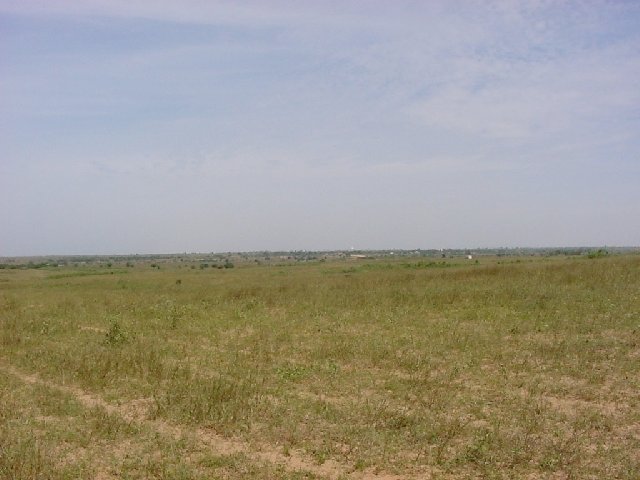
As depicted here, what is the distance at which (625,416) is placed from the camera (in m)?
8.66

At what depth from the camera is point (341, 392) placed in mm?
10828

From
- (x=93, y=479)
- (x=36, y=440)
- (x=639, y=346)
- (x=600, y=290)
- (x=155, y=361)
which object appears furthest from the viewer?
(x=600, y=290)

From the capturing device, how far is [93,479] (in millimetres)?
7148

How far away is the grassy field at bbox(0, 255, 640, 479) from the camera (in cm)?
745

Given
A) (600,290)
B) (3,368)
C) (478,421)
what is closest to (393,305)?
(600,290)

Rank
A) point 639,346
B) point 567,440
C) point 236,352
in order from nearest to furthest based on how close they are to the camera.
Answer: point 567,440 < point 639,346 < point 236,352

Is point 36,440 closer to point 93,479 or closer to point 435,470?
point 93,479

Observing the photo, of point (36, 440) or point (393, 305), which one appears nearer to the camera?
point (36, 440)

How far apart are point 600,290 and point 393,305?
777 cm

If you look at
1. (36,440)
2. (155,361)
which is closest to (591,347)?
(155,361)

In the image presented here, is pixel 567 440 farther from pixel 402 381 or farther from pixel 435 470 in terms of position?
pixel 402 381

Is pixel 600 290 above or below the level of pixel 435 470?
above

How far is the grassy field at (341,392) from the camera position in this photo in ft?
24.5

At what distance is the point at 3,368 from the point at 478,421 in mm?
12155
